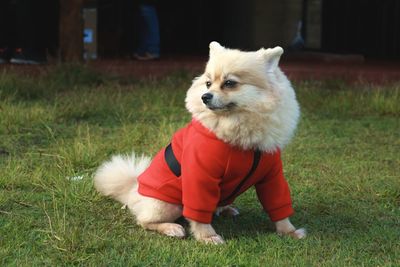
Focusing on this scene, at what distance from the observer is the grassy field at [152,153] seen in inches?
118

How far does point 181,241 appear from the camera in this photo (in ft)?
10.4

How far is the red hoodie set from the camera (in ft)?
10.0

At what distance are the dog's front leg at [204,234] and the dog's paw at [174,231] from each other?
0.10 meters

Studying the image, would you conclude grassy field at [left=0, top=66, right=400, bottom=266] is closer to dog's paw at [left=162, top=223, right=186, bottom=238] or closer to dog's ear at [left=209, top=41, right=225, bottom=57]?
dog's paw at [left=162, top=223, right=186, bottom=238]

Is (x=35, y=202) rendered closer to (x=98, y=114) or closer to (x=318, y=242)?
(x=318, y=242)

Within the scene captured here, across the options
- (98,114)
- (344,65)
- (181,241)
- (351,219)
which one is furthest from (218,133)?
(344,65)

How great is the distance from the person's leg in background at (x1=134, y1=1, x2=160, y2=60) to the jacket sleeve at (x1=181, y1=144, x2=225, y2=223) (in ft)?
26.2

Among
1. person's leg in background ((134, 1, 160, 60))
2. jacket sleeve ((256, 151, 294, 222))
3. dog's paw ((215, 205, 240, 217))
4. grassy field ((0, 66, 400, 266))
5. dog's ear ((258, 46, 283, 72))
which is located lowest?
dog's paw ((215, 205, 240, 217))

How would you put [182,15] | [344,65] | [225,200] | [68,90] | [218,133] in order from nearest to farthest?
[218,133] → [225,200] → [68,90] → [344,65] → [182,15]

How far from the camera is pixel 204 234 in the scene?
3.17 m

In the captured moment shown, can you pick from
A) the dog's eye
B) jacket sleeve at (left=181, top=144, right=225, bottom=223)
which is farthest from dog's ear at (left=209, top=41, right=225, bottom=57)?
jacket sleeve at (left=181, top=144, right=225, bottom=223)

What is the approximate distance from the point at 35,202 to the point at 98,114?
271cm

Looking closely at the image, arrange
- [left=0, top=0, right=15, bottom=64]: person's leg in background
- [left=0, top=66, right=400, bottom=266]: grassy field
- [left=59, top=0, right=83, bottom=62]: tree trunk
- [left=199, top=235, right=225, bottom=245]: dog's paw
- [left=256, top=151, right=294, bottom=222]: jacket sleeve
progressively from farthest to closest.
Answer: [left=0, top=0, right=15, bottom=64]: person's leg in background → [left=59, top=0, right=83, bottom=62]: tree trunk → [left=256, top=151, right=294, bottom=222]: jacket sleeve → [left=199, top=235, right=225, bottom=245]: dog's paw → [left=0, top=66, right=400, bottom=266]: grassy field

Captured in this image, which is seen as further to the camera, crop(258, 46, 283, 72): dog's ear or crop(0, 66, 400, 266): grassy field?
crop(258, 46, 283, 72): dog's ear
